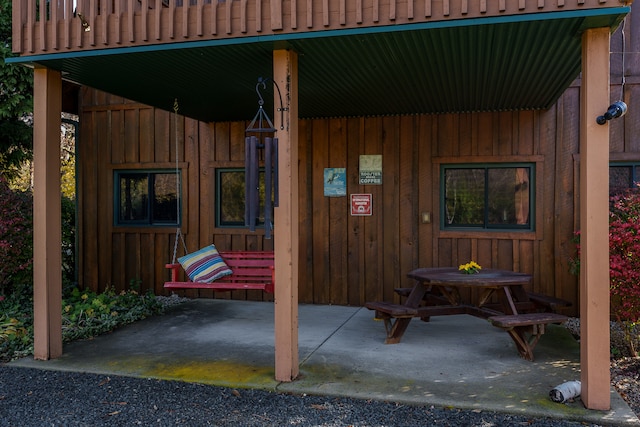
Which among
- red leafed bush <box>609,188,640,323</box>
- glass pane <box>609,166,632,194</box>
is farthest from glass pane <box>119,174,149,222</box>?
glass pane <box>609,166,632,194</box>

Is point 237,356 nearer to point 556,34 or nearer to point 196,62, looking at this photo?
point 196,62

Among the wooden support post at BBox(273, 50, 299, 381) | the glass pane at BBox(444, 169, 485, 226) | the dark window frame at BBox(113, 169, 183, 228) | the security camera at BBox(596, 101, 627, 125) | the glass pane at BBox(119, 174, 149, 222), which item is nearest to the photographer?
the security camera at BBox(596, 101, 627, 125)

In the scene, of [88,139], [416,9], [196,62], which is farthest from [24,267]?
[416,9]

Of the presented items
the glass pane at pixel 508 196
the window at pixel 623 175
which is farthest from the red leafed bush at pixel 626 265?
the glass pane at pixel 508 196

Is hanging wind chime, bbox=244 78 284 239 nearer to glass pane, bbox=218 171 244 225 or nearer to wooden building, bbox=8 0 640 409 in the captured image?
wooden building, bbox=8 0 640 409

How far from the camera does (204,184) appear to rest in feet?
26.3

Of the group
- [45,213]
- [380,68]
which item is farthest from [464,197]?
[45,213]

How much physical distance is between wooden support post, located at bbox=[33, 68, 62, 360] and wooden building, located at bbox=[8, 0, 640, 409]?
20 mm

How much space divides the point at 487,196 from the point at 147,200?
520cm

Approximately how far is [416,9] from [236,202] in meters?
4.79

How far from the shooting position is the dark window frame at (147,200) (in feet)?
26.7

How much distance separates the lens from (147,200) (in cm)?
830

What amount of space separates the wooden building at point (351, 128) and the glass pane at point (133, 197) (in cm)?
5

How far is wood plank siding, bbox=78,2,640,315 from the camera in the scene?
6.60 metres
